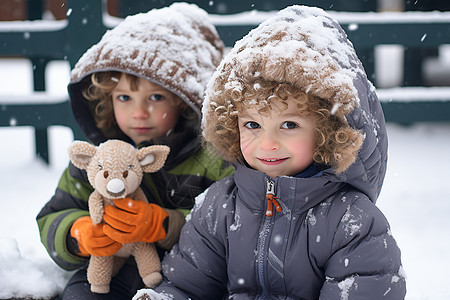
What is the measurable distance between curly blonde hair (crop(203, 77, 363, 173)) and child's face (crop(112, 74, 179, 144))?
51cm

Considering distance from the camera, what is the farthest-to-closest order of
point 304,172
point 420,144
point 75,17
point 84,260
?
point 420,144
point 75,17
point 84,260
point 304,172

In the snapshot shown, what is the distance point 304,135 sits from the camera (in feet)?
5.32

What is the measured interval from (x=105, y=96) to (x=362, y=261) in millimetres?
1348

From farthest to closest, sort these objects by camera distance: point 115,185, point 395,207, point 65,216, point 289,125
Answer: point 395,207 < point 65,216 < point 115,185 < point 289,125

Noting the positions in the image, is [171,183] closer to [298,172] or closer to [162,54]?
[162,54]

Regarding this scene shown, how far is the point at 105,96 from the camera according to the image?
2.32 metres

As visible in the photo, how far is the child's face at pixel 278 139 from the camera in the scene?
5.23 feet

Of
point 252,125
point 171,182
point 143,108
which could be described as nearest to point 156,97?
point 143,108

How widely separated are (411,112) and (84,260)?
8.27 ft

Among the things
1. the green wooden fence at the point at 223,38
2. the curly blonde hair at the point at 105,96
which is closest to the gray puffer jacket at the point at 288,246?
the curly blonde hair at the point at 105,96

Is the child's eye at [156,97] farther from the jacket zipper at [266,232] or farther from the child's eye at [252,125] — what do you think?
the jacket zipper at [266,232]

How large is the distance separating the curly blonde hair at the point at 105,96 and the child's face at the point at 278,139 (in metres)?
0.64

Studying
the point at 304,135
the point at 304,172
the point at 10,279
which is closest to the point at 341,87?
the point at 304,135

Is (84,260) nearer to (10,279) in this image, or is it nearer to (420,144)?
(10,279)
